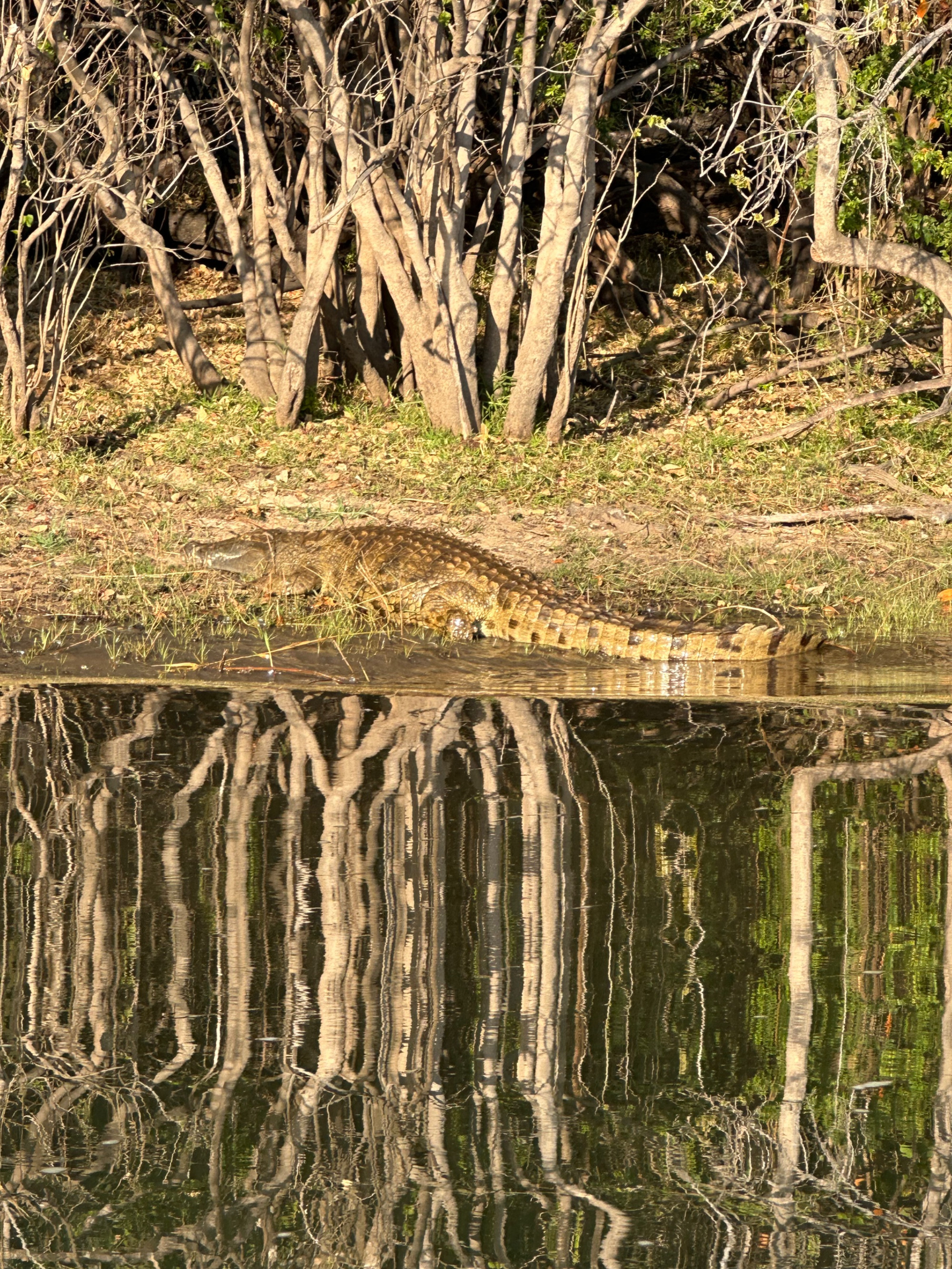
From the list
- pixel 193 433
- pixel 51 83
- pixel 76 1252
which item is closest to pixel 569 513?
pixel 193 433

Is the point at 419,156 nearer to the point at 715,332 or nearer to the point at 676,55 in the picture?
Result: the point at 676,55

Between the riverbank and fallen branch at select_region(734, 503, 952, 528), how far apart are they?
0.05 metres

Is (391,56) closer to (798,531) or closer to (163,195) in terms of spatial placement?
(163,195)

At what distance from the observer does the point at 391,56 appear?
11.6 m

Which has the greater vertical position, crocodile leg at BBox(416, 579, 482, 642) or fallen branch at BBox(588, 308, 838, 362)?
fallen branch at BBox(588, 308, 838, 362)

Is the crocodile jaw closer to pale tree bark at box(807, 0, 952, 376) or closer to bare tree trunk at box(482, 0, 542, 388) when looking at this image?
bare tree trunk at box(482, 0, 542, 388)

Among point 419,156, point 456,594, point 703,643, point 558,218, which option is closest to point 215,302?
point 419,156

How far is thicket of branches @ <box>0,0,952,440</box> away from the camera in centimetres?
954

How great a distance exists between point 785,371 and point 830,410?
1.25 meters

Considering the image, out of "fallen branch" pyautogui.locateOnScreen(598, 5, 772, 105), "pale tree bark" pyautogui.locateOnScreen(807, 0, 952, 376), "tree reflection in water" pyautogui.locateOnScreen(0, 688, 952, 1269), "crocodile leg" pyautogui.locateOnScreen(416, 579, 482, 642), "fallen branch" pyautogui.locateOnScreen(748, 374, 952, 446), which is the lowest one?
"tree reflection in water" pyautogui.locateOnScreen(0, 688, 952, 1269)


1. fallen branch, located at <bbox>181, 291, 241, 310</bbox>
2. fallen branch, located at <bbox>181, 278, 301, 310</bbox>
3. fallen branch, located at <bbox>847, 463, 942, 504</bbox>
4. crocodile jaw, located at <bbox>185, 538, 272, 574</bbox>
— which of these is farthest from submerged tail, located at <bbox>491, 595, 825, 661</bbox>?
fallen branch, located at <bbox>181, 291, 241, 310</bbox>

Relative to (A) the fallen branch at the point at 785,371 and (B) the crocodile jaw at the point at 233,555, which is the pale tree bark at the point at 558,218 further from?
(B) the crocodile jaw at the point at 233,555

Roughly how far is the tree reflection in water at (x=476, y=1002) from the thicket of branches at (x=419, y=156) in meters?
4.93

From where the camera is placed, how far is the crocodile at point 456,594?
6699 millimetres
